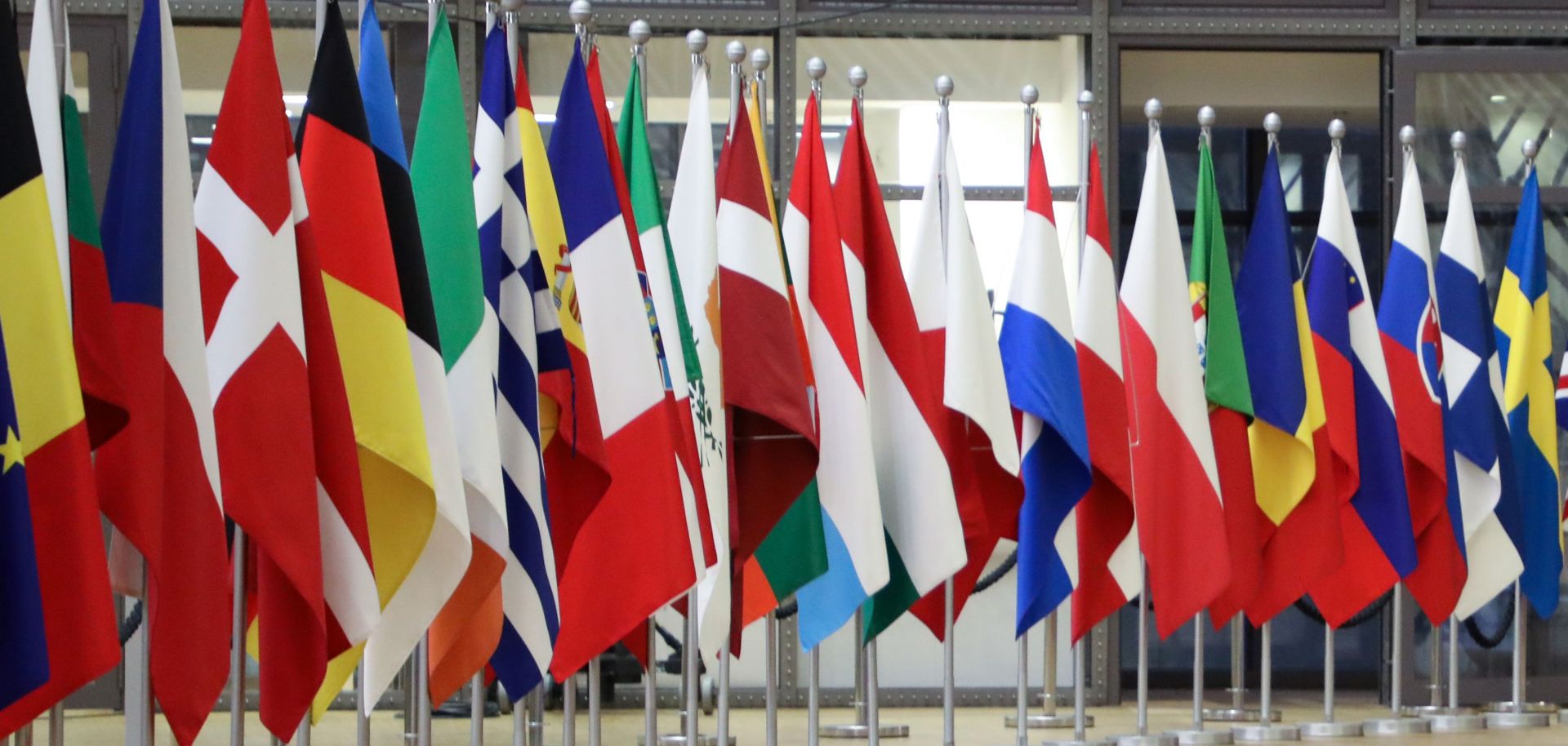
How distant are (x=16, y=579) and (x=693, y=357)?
6.22ft

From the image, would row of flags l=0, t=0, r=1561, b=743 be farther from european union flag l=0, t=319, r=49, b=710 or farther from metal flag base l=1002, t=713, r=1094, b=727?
metal flag base l=1002, t=713, r=1094, b=727

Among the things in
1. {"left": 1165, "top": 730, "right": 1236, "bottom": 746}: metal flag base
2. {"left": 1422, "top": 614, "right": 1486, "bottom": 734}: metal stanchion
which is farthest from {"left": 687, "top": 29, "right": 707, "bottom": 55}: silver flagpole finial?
{"left": 1422, "top": 614, "right": 1486, "bottom": 734}: metal stanchion

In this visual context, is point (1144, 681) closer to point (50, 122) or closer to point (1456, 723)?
point (1456, 723)

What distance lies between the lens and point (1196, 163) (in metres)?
10.1

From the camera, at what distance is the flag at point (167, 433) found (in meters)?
3.04

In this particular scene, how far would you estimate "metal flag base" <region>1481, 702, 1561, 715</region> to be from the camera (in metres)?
7.29

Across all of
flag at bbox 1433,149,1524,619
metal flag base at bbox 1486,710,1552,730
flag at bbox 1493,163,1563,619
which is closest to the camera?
flag at bbox 1433,149,1524,619

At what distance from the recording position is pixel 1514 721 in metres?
6.91

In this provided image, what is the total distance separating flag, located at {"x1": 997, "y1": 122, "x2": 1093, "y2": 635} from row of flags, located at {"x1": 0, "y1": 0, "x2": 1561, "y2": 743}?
0.01 metres

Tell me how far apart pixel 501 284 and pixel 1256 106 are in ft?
18.1

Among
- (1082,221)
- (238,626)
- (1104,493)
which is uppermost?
(1082,221)

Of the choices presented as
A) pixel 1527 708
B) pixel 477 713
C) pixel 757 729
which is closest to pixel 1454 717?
pixel 1527 708

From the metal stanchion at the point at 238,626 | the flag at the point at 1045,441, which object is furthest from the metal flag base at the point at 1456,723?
the metal stanchion at the point at 238,626

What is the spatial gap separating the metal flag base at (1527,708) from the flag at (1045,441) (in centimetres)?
283
